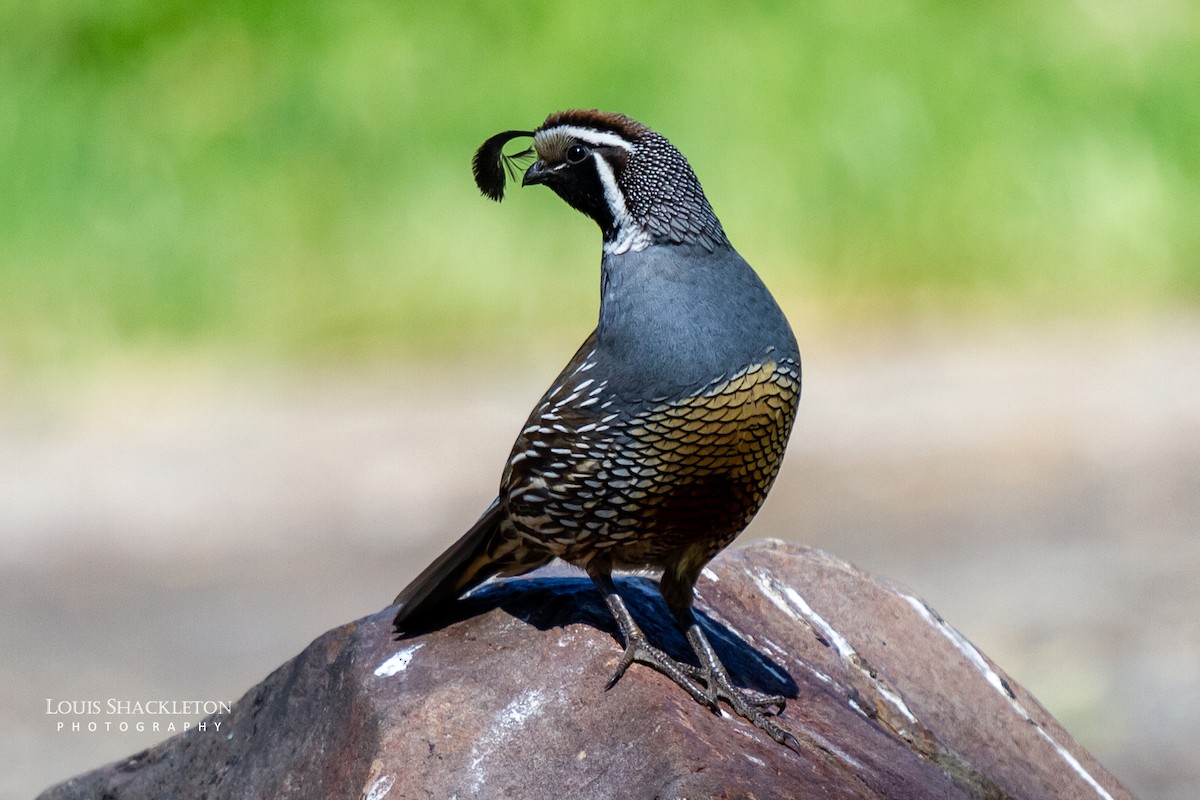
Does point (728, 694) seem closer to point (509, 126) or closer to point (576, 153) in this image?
point (576, 153)

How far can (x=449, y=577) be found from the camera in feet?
16.5

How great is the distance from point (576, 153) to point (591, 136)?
0.21 ft

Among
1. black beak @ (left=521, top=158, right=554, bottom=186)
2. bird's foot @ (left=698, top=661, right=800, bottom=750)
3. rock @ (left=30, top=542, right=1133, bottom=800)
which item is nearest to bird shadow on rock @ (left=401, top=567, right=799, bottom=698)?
rock @ (left=30, top=542, right=1133, bottom=800)

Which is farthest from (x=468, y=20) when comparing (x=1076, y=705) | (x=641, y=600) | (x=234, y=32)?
(x=641, y=600)

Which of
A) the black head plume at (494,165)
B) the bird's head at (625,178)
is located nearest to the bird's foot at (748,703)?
the bird's head at (625,178)

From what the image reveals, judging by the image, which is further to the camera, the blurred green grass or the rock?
the blurred green grass

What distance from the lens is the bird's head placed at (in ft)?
15.9

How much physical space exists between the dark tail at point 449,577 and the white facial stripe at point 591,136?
981 millimetres

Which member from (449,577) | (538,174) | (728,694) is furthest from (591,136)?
(728,694)

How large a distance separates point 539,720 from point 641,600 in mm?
735

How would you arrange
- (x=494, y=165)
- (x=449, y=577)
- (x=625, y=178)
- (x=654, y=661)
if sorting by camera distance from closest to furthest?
(x=654, y=661), (x=625, y=178), (x=449, y=577), (x=494, y=165)

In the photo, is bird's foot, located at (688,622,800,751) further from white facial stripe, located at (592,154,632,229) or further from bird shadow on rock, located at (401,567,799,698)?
white facial stripe, located at (592,154,632,229)

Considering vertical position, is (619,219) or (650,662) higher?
→ (619,219)

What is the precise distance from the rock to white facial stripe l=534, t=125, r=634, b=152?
3.87ft
